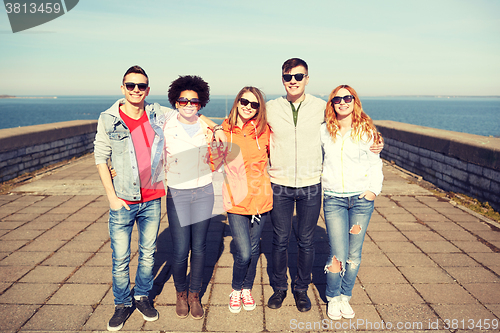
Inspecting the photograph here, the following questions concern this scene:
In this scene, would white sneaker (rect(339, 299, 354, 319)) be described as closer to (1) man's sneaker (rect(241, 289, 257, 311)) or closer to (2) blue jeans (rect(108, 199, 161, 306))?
(1) man's sneaker (rect(241, 289, 257, 311))

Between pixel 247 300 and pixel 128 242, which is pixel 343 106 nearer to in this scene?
pixel 247 300

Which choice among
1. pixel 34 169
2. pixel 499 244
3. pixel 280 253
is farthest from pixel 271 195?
pixel 34 169

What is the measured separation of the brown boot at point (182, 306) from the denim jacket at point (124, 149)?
953 millimetres

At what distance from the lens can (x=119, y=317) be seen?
2650 mm

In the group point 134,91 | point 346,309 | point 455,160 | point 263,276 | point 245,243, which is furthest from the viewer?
point 455,160

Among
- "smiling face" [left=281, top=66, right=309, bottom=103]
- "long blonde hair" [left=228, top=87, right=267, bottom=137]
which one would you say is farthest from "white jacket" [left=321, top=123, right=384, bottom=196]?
"long blonde hair" [left=228, top=87, right=267, bottom=137]

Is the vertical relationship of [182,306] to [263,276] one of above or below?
above

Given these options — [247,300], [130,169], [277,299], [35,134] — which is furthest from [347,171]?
[35,134]

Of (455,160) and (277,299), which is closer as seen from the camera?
(277,299)

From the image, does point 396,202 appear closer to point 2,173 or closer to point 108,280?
point 108,280

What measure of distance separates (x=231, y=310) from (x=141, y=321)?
0.76 metres

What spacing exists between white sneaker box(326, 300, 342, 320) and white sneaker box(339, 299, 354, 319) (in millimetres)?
39

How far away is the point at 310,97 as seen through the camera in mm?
2820

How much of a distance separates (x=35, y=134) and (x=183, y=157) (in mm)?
7107
